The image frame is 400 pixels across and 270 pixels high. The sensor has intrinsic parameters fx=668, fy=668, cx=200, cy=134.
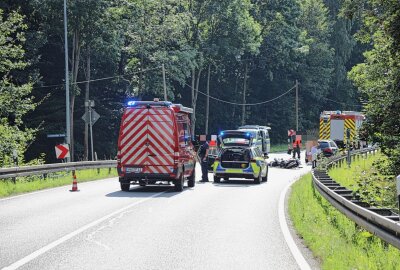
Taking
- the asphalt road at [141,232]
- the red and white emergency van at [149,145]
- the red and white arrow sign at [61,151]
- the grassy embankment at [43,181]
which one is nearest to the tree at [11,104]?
the grassy embankment at [43,181]

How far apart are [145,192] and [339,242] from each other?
38.8 ft

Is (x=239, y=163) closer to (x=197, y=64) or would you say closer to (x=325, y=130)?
(x=325, y=130)

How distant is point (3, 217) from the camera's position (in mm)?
14023

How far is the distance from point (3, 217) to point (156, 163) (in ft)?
26.2

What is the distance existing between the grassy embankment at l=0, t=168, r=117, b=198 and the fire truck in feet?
65.1

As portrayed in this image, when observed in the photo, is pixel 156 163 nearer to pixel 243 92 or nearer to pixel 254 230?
pixel 254 230

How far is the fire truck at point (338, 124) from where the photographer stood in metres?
46.4

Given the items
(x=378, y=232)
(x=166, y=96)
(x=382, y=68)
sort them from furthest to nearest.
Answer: (x=166, y=96) → (x=382, y=68) → (x=378, y=232)

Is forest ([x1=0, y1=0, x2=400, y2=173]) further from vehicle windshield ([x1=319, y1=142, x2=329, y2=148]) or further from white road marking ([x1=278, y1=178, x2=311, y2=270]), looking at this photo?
vehicle windshield ([x1=319, y1=142, x2=329, y2=148])

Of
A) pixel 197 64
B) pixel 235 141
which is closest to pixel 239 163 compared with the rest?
pixel 235 141

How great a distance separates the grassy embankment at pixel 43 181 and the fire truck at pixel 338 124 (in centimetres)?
1985

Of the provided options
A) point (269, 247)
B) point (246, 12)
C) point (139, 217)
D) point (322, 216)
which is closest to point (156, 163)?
point (139, 217)

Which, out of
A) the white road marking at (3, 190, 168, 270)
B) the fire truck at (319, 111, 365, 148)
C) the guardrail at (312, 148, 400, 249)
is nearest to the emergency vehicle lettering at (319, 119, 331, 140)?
the fire truck at (319, 111, 365, 148)

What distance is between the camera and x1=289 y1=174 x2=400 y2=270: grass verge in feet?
27.7
